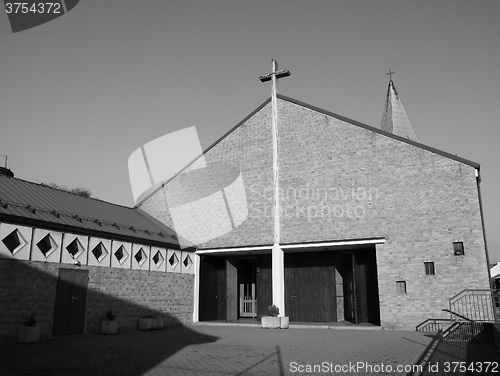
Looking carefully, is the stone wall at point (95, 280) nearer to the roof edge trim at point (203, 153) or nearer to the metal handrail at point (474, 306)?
the roof edge trim at point (203, 153)

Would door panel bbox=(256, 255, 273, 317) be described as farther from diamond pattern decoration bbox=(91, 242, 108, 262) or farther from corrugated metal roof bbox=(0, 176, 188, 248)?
diamond pattern decoration bbox=(91, 242, 108, 262)

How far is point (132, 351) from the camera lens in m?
11.4

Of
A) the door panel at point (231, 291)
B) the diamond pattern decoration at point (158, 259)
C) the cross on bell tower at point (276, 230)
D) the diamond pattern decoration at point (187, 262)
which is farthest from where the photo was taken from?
the door panel at point (231, 291)

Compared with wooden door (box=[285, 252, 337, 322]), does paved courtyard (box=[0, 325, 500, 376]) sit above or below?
below

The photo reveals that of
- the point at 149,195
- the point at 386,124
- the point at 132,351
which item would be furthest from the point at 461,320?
the point at 386,124

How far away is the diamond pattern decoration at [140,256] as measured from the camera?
59.7 feet

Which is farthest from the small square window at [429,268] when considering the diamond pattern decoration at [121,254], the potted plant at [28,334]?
the potted plant at [28,334]

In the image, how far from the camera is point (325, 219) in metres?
19.3

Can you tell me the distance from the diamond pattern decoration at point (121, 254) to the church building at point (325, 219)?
517 cm

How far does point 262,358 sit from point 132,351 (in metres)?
3.52

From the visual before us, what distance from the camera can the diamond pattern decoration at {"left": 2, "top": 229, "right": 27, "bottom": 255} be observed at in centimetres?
1295

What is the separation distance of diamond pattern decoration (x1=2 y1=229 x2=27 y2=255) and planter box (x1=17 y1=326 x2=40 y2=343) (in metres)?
2.20

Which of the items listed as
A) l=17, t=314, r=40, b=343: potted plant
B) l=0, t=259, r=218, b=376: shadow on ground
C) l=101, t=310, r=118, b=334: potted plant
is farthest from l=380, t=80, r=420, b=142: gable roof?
l=17, t=314, r=40, b=343: potted plant

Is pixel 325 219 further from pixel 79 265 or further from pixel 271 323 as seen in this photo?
pixel 79 265
